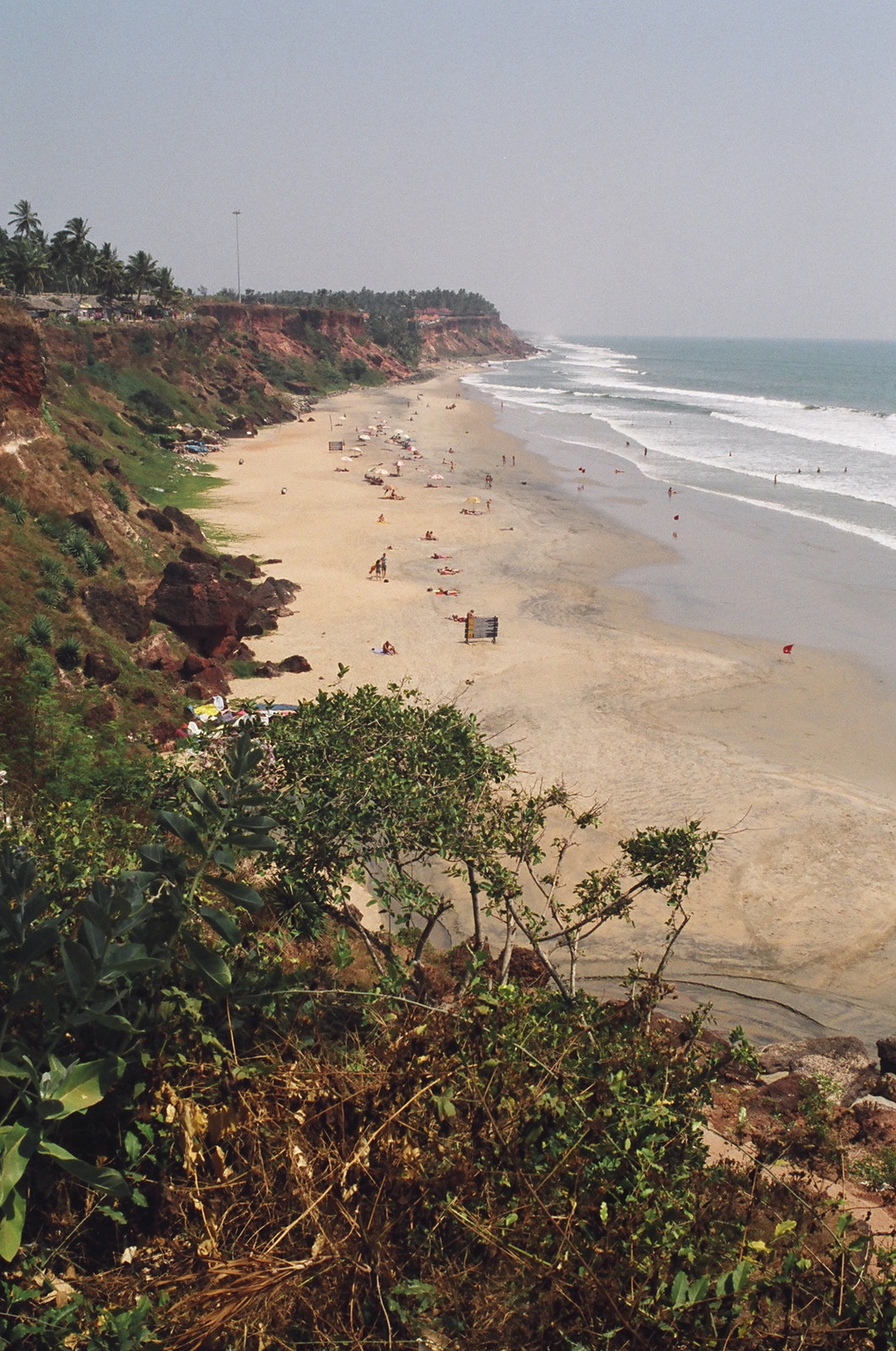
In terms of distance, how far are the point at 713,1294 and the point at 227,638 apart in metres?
18.4

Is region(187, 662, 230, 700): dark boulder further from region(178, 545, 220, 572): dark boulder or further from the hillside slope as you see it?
region(178, 545, 220, 572): dark boulder

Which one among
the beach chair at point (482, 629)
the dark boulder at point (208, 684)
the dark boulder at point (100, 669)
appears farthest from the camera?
the beach chair at point (482, 629)

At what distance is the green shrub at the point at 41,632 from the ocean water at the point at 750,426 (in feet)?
96.9

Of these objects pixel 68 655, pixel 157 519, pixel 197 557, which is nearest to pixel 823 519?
pixel 197 557

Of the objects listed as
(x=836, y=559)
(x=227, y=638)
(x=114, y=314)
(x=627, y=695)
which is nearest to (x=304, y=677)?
(x=227, y=638)

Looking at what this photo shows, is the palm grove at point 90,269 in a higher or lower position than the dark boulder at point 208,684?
higher

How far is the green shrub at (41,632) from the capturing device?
15552mm

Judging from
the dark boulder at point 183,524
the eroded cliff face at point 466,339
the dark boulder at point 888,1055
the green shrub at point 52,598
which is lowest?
the dark boulder at point 888,1055

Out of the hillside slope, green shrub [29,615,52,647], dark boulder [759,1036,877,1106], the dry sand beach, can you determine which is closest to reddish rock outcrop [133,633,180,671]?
the hillside slope

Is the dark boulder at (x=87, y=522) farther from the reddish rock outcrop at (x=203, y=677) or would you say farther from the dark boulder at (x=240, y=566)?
the dark boulder at (x=240, y=566)

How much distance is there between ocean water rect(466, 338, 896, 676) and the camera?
87.5ft

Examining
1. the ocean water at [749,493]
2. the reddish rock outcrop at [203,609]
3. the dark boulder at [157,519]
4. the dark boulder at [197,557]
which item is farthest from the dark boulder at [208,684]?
the ocean water at [749,493]

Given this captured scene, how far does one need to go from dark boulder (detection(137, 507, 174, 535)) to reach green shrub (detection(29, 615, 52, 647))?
10.6 meters

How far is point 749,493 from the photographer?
4400cm
